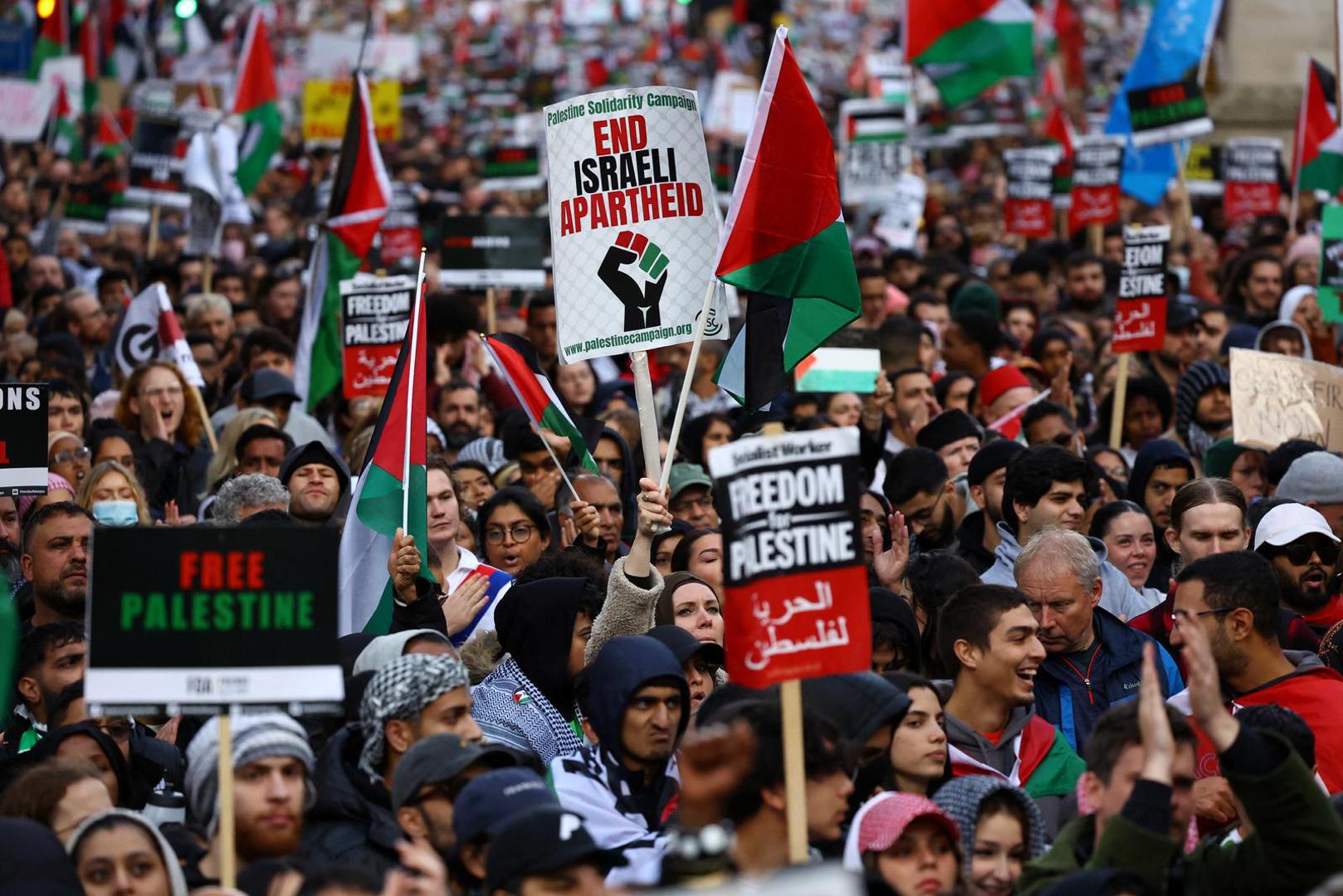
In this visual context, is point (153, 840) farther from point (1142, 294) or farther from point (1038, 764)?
point (1142, 294)

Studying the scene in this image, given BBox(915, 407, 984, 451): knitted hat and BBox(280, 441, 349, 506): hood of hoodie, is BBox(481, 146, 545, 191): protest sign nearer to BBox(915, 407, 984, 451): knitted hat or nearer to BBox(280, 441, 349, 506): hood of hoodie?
BBox(915, 407, 984, 451): knitted hat

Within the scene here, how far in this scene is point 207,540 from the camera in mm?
5535

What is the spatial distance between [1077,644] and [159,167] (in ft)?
42.7

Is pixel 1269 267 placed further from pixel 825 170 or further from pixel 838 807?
pixel 838 807

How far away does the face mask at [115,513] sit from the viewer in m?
9.19

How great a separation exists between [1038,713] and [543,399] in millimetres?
2664

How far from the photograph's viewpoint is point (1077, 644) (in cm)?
743

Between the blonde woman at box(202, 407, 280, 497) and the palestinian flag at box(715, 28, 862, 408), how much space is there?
335 centimetres

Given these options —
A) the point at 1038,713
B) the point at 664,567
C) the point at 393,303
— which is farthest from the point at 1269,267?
the point at 1038,713

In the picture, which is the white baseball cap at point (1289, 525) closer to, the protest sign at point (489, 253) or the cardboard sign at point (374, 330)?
the cardboard sign at point (374, 330)

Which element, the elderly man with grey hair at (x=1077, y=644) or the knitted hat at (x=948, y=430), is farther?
the knitted hat at (x=948, y=430)

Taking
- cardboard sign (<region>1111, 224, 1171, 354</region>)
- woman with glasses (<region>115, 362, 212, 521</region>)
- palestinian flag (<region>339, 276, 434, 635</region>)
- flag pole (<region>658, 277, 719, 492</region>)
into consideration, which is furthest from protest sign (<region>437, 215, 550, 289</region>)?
flag pole (<region>658, 277, 719, 492</region>)

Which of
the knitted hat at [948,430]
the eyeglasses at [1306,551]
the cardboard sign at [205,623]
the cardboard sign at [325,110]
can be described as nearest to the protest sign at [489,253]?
Answer: the knitted hat at [948,430]

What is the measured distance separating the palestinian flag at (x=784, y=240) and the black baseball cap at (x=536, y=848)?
2.85 meters
